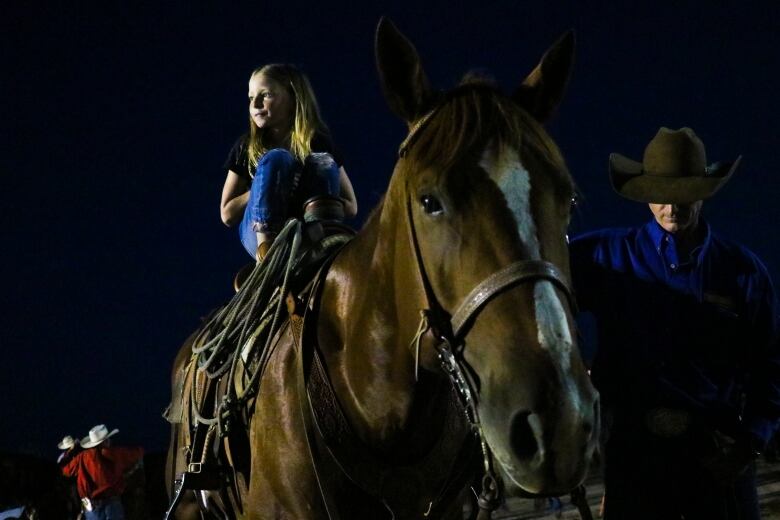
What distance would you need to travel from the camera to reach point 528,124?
180cm

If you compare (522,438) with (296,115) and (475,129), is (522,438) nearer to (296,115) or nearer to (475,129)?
(475,129)

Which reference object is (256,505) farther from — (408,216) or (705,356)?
(705,356)

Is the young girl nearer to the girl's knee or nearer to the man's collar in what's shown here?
the girl's knee

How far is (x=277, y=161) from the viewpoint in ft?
10.1

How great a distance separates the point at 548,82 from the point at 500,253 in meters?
0.79

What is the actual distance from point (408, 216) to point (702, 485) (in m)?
2.06

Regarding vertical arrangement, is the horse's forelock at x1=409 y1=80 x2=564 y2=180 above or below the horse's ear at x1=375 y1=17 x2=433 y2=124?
below

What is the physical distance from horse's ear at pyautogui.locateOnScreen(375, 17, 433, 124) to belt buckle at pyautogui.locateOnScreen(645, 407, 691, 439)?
71.6 inches

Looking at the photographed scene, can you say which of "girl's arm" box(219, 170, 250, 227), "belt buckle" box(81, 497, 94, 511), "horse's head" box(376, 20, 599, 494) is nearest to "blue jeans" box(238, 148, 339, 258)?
"girl's arm" box(219, 170, 250, 227)

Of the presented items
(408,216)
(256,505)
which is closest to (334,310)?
(408,216)

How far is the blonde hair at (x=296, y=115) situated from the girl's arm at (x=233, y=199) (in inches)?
9.0

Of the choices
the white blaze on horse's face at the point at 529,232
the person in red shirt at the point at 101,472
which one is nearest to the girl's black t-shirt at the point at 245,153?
the white blaze on horse's face at the point at 529,232

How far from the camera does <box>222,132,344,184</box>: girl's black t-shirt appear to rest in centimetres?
361

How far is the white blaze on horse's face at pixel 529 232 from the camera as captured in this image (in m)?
1.40
